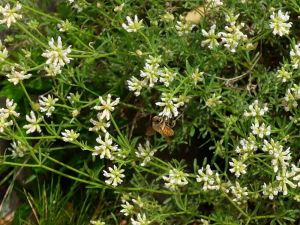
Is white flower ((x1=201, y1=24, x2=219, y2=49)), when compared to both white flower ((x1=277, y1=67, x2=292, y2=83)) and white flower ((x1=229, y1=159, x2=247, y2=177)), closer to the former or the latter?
white flower ((x1=277, y1=67, x2=292, y2=83))

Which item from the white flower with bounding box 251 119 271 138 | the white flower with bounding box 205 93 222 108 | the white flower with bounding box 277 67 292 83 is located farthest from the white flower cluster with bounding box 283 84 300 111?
the white flower with bounding box 205 93 222 108

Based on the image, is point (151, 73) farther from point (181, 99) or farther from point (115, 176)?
point (115, 176)

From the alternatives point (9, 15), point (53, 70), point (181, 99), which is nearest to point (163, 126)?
point (181, 99)

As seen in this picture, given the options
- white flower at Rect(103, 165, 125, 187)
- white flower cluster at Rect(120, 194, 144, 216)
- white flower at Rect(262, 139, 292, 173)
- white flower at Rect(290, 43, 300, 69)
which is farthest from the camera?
white flower cluster at Rect(120, 194, 144, 216)

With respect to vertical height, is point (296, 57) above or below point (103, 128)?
above

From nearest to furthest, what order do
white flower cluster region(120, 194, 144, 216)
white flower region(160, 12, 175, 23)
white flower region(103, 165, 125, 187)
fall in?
white flower region(103, 165, 125, 187), white flower cluster region(120, 194, 144, 216), white flower region(160, 12, 175, 23)

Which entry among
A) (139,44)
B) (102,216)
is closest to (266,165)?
(139,44)

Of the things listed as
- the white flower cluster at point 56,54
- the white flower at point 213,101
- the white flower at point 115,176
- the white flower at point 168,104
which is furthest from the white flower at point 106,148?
the white flower at point 213,101

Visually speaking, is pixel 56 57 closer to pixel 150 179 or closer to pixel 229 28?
pixel 229 28
